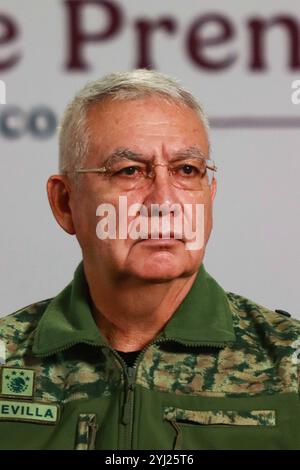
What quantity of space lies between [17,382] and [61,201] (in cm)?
34

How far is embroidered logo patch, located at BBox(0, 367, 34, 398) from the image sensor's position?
1637 millimetres

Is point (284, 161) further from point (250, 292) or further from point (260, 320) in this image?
point (260, 320)

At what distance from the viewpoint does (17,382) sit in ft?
5.40

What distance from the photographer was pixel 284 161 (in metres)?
2.04

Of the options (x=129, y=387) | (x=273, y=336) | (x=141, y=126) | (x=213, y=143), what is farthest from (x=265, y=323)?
(x=213, y=143)

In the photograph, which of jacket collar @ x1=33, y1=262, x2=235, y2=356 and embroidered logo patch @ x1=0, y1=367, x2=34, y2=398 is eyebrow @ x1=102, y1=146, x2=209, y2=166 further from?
embroidered logo patch @ x1=0, y1=367, x2=34, y2=398

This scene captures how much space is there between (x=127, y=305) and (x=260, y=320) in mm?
230

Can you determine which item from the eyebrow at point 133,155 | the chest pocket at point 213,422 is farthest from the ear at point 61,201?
the chest pocket at point 213,422

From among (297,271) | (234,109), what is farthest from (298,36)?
(297,271)

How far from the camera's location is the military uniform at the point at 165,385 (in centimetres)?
155

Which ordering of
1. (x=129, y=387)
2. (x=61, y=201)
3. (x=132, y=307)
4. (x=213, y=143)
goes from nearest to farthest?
(x=129, y=387), (x=132, y=307), (x=61, y=201), (x=213, y=143)

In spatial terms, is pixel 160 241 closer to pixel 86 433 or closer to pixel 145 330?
pixel 145 330

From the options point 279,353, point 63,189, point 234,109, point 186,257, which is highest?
point 234,109
